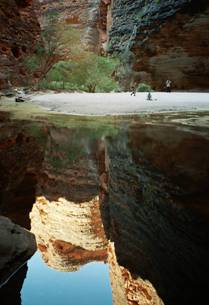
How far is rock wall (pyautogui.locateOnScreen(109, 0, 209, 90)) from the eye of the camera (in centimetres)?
1819

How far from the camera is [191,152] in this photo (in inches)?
164

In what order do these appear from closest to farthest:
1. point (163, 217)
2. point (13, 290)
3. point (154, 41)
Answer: point (13, 290) < point (163, 217) < point (154, 41)

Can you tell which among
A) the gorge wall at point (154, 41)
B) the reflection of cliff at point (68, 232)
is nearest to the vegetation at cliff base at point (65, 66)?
the gorge wall at point (154, 41)

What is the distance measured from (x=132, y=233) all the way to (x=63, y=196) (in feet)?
3.35

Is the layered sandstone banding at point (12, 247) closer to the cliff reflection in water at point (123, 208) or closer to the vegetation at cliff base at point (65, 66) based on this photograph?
the cliff reflection in water at point (123, 208)

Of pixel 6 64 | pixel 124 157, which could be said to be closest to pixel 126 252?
pixel 124 157

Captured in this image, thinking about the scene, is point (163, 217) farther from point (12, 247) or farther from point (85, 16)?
point (85, 16)

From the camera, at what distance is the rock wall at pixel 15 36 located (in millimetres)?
17141

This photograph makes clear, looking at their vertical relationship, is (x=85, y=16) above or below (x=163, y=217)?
above

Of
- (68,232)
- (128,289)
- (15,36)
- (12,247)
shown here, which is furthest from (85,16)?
(128,289)

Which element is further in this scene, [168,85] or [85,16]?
[85,16]

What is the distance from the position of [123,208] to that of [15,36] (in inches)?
679

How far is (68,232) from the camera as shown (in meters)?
2.28

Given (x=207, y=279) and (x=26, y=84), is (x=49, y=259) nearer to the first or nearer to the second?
(x=207, y=279)
